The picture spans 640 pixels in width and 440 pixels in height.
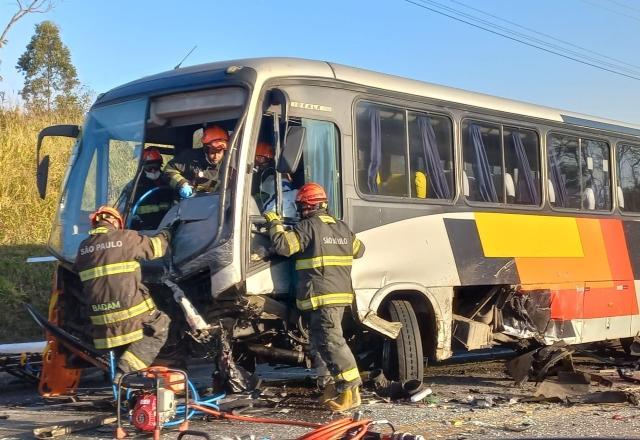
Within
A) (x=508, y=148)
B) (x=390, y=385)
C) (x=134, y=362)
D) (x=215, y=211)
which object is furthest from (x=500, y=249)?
(x=134, y=362)

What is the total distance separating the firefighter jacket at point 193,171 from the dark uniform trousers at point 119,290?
2.62ft

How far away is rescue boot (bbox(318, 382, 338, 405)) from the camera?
7.20m

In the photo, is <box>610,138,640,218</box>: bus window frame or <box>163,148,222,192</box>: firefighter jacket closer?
<box>163,148,222,192</box>: firefighter jacket

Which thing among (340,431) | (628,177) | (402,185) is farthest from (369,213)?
(628,177)

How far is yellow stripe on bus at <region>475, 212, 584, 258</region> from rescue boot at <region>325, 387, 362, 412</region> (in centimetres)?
243

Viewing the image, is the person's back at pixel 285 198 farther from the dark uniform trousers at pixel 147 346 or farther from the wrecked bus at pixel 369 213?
the dark uniform trousers at pixel 147 346

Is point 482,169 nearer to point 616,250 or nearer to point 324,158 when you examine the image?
point 324,158

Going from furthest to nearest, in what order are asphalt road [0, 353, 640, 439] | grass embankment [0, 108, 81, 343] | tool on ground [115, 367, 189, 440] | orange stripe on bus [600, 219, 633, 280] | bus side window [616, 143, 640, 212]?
grass embankment [0, 108, 81, 343], bus side window [616, 143, 640, 212], orange stripe on bus [600, 219, 633, 280], asphalt road [0, 353, 640, 439], tool on ground [115, 367, 189, 440]

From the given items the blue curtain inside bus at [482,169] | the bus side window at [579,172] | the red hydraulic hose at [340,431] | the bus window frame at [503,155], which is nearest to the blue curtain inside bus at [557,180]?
the bus side window at [579,172]

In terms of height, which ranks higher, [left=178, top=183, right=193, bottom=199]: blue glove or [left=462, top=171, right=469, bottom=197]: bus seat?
[left=462, top=171, right=469, bottom=197]: bus seat

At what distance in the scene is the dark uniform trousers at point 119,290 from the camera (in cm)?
655

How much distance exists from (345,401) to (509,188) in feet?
11.7

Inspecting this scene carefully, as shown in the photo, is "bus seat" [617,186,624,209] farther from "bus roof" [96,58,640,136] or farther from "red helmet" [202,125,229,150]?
"red helmet" [202,125,229,150]

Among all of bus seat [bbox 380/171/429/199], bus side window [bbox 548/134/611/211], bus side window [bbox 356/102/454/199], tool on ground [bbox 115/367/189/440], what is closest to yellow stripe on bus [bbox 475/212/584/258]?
bus side window [bbox 548/134/611/211]
